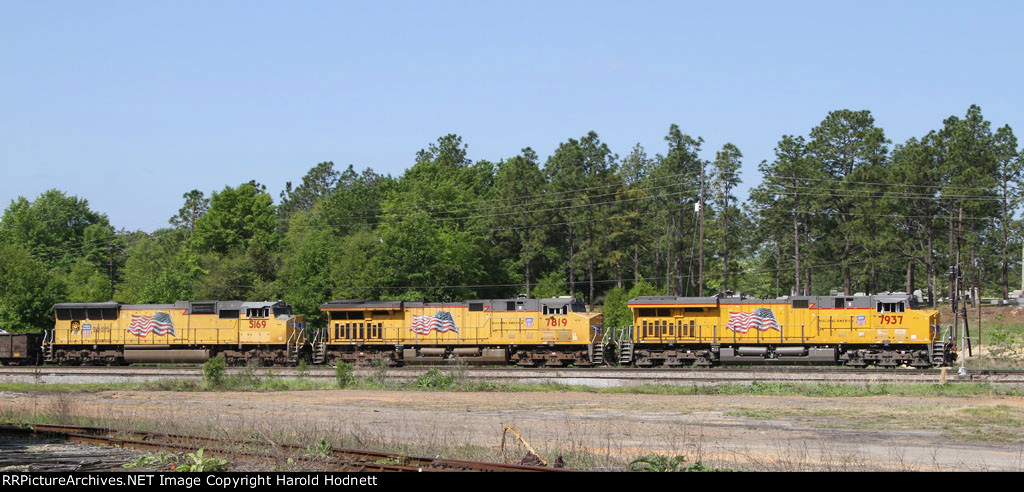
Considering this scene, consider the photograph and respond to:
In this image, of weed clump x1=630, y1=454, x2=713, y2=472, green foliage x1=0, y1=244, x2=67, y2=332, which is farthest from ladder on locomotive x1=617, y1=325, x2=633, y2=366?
green foliage x1=0, y1=244, x2=67, y2=332

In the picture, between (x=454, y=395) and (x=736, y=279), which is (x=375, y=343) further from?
(x=736, y=279)

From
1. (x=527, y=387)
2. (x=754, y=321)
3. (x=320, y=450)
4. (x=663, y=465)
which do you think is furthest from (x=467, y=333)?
(x=663, y=465)

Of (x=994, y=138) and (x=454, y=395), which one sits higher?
(x=994, y=138)

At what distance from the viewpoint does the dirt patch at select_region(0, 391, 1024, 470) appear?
15.1 meters

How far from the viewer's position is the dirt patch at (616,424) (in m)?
15.1

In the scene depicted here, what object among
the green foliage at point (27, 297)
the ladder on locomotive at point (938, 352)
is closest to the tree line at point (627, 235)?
the green foliage at point (27, 297)

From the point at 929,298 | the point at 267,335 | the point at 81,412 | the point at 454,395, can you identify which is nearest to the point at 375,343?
the point at 267,335

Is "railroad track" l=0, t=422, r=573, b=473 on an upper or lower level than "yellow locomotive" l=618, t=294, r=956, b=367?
lower

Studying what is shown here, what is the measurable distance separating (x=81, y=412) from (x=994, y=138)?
69033 mm

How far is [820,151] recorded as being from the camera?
2953 inches

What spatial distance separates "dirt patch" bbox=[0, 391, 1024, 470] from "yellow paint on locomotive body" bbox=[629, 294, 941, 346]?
40.0 ft

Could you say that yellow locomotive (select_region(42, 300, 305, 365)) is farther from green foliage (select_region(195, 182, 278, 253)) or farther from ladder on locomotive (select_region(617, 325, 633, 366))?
green foliage (select_region(195, 182, 278, 253))

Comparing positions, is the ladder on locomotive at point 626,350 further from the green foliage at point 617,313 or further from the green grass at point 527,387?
the green foliage at point 617,313

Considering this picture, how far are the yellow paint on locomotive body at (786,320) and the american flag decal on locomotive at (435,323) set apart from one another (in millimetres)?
8310
